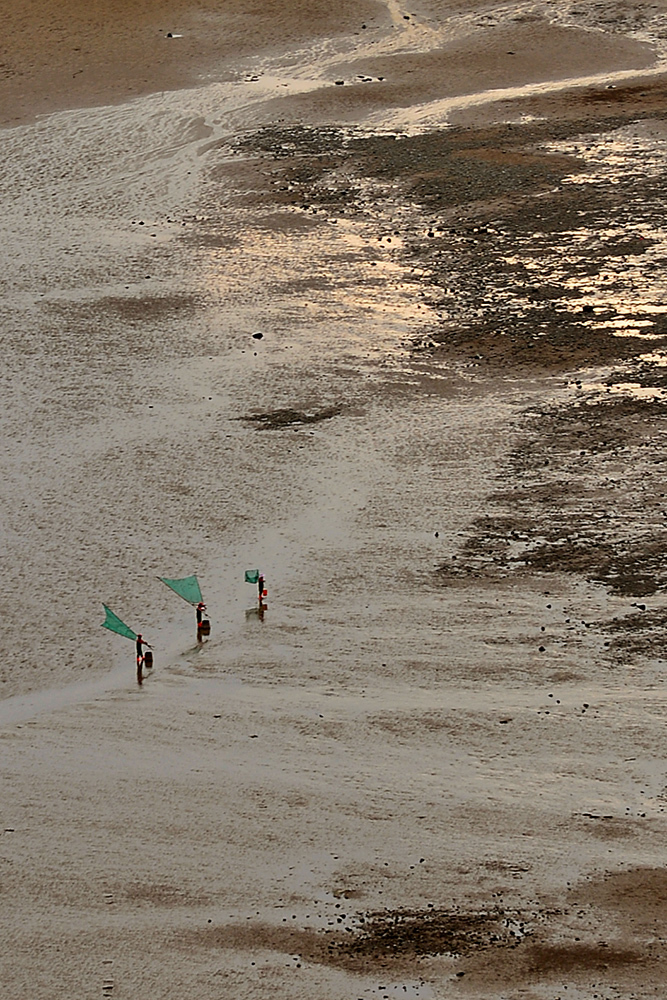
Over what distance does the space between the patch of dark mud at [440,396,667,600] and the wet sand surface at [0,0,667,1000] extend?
0.03 meters

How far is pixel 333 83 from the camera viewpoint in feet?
55.3

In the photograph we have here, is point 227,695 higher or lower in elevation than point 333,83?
lower

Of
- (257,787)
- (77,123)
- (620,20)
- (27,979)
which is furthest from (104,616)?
(620,20)

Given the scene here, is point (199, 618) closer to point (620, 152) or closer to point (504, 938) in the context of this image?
point (504, 938)

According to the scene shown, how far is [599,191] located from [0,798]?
8916 mm

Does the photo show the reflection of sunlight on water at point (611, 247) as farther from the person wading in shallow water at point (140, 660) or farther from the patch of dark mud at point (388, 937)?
the patch of dark mud at point (388, 937)

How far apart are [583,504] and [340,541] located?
4.77 ft

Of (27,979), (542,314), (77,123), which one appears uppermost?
(77,123)

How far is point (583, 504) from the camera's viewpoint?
8859mm

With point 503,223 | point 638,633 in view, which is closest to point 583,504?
point 638,633

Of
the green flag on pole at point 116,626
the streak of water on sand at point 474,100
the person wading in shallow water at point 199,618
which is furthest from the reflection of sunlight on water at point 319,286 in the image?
the green flag on pole at point 116,626

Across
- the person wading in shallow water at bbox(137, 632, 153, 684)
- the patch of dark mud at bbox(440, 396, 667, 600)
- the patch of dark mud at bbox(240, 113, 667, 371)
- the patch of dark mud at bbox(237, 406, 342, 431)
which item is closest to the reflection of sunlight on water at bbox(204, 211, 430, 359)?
the patch of dark mud at bbox(240, 113, 667, 371)

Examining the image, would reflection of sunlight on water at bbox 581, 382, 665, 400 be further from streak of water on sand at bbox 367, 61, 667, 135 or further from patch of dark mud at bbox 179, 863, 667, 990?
streak of water on sand at bbox 367, 61, 667, 135

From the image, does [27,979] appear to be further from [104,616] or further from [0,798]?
[104,616]
